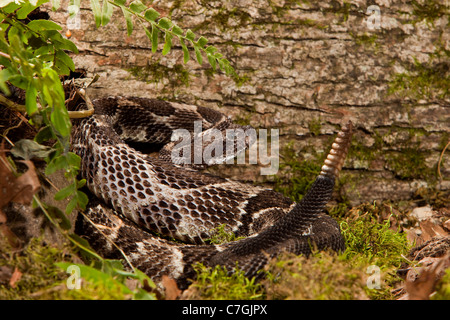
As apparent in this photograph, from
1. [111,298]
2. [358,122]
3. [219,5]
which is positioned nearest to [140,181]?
[111,298]

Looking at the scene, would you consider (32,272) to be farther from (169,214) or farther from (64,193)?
(169,214)

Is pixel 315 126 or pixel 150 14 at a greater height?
pixel 150 14

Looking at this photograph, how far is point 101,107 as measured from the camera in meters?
3.69

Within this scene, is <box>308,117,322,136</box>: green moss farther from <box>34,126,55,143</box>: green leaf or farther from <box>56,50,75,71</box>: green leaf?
<box>34,126,55,143</box>: green leaf

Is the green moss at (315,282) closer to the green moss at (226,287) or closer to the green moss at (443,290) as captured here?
the green moss at (226,287)

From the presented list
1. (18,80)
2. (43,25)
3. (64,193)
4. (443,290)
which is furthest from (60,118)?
(443,290)

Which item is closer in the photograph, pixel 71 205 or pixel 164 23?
pixel 71 205

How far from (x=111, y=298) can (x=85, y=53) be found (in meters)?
2.76

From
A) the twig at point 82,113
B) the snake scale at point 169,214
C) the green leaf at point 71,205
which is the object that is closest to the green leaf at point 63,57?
the twig at point 82,113

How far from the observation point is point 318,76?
4.07 m

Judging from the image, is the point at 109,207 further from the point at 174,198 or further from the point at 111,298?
the point at 111,298

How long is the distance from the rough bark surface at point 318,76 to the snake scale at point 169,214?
57 cm

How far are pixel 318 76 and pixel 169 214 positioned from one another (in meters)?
1.97

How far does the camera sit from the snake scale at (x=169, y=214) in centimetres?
253
